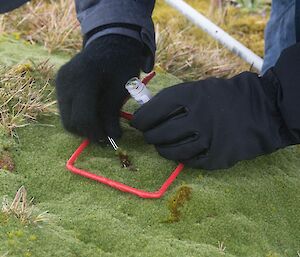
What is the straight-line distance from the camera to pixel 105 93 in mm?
2482

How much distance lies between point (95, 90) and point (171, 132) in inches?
12.9

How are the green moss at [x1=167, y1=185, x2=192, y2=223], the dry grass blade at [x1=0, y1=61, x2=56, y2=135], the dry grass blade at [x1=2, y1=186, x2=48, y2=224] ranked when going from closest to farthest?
the dry grass blade at [x1=2, y1=186, x2=48, y2=224], the green moss at [x1=167, y1=185, x2=192, y2=223], the dry grass blade at [x1=0, y1=61, x2=56, y2=135]

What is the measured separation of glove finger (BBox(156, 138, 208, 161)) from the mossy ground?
109 millimetres

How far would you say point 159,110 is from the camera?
96.0 inches

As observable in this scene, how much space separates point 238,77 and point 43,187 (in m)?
0.88

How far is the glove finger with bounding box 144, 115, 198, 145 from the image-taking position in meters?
2.40

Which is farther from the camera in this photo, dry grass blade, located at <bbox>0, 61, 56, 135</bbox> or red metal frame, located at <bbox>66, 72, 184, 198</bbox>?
dry grass blade, located at <bbox>0, 61, 56, 135</bbox>

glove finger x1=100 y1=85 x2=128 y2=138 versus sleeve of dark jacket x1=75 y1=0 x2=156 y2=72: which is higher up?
sleeve of dark jacket x1=75 y1=0 x2=156 y2=72

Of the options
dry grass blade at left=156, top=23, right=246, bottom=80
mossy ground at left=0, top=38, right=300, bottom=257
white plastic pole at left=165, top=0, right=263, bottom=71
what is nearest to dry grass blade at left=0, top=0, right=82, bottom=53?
dry grass blade at left=156, top=23, right=246, bottom=80

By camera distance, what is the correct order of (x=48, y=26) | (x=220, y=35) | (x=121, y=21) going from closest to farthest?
1. (x=121, y=21)
2. (x=48, y=26)
3. (x=220, y=35)

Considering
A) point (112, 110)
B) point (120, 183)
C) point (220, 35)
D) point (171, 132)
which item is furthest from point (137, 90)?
point (220, 35)

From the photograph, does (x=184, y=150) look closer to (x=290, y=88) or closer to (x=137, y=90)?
(x=137, y=90)

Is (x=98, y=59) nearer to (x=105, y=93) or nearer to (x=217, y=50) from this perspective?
(x=105, y=93)

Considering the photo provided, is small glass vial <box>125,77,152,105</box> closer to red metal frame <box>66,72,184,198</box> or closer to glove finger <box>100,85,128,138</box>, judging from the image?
glove finger <box>100,85,128,138</box>
